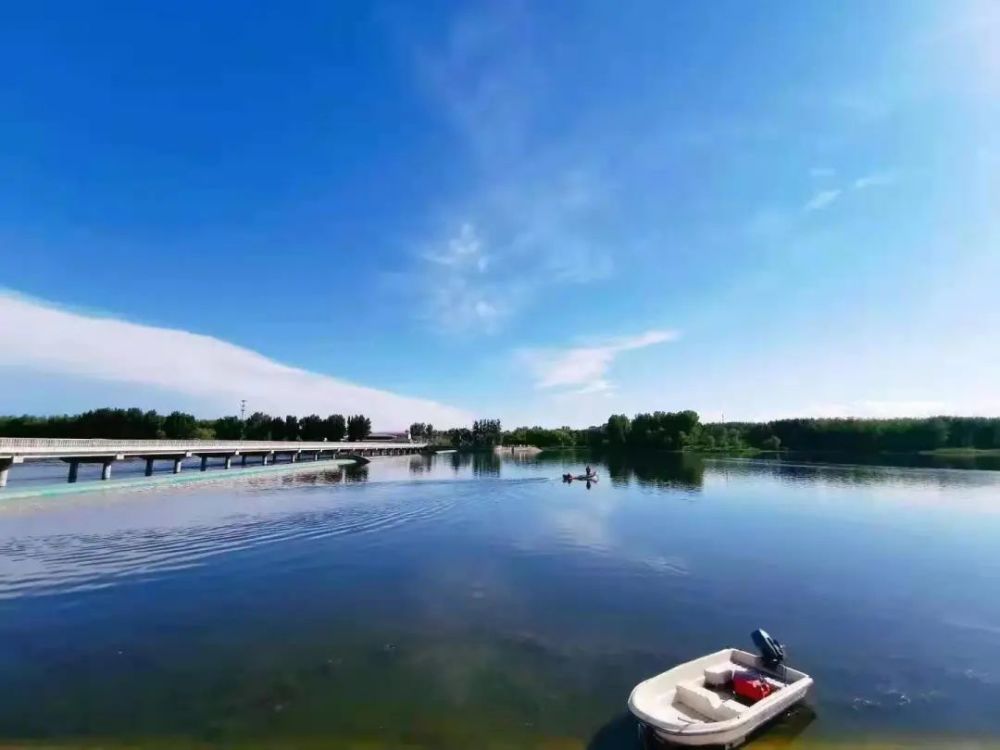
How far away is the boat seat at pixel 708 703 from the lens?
1291 centimetres

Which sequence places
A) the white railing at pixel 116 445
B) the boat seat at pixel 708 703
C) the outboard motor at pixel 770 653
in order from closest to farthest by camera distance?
the boat seat at pixel 708 703, the outboard motor at pixel 770 653, the white railing at pixel 116 445

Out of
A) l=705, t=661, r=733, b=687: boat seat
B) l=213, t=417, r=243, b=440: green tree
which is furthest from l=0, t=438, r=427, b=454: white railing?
l=213, t=417, r=243, b=440: green tree

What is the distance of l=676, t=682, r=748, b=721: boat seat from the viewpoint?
12914 mm

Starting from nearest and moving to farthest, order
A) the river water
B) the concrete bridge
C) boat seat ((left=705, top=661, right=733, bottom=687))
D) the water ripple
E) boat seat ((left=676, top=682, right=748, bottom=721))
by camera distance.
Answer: boat seat ((left=676, top=682, right=748, bottom=721)) < the river water < boat seat ((left=705, top=661, right=733, bottom=687)) < the water ripple < the concrete bridge

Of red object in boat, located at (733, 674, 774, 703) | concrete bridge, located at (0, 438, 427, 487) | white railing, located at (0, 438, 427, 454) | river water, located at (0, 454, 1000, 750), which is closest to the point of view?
river water, located at (0, 454, 1000, 750)

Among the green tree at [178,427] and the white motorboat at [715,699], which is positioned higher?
the green tree at [178,427]

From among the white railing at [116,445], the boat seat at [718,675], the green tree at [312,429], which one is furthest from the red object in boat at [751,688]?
the green tree at [312,429]

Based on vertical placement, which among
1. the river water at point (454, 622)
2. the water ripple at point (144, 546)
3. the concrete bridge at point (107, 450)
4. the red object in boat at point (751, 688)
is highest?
the concrete bridge at point (107, 450)

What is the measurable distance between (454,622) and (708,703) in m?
10.9

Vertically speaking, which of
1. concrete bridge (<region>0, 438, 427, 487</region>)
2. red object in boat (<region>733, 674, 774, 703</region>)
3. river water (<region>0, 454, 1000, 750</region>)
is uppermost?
concrete bridge (<region>0, 438, 427, 487</region>)

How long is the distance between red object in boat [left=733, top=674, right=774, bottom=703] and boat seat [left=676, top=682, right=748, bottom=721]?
0.51m

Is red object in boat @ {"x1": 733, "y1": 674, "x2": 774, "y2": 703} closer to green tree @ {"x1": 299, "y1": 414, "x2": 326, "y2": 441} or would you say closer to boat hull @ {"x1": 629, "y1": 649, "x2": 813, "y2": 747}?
boat hull @ {"x1": 629, "y1": 649, "x2": 813, "y2": 747}

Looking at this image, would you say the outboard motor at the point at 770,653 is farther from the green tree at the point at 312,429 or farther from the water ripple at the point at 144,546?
the green tree at the point at 312,429

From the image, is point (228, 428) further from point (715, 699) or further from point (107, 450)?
point (715, 699)
